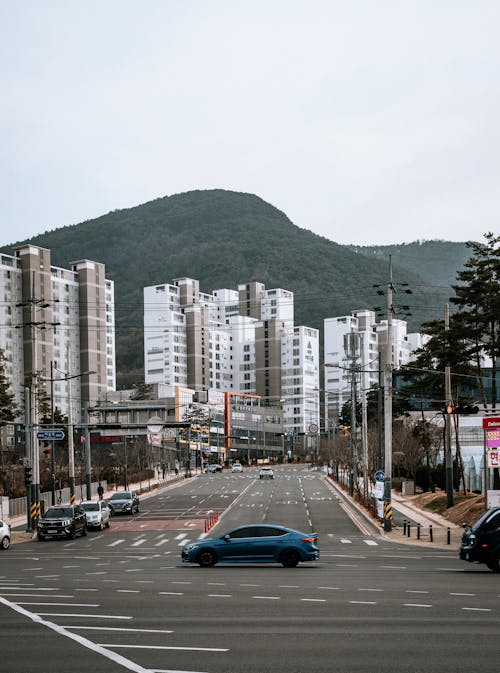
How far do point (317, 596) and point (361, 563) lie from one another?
36.5ft

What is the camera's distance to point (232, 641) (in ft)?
48.8

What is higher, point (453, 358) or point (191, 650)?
point (453, 358)

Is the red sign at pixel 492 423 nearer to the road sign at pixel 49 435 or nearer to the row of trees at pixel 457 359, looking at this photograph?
the row of trees at pixel 457 359

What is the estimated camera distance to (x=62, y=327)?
182625mm

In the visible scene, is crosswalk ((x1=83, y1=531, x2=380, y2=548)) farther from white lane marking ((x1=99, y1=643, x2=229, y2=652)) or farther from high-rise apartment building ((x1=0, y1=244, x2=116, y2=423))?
high-rise apartment building ((x1=0, y1=244, x2=116, y2=423))

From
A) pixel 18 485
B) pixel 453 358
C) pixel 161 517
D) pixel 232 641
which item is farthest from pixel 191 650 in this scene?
pixel 18 485

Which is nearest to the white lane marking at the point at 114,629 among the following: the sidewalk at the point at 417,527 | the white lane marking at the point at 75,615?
the white lane marking at the point at 75,615

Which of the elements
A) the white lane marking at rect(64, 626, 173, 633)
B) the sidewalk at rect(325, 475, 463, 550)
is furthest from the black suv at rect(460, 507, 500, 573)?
the white lane marking at rect(64, 626, 173, 633)

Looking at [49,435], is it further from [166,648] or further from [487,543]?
[166,648]

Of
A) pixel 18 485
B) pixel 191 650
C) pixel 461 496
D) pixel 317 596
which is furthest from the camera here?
pixel 18 485

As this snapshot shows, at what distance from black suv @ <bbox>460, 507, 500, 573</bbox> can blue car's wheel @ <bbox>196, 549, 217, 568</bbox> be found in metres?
8.46

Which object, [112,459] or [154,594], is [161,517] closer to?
[154,594]

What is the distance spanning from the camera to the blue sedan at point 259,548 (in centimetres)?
3097

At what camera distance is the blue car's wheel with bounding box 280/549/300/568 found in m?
31.0
